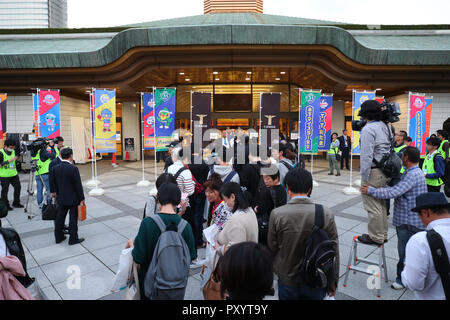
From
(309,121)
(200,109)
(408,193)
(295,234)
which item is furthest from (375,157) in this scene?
(200,109)

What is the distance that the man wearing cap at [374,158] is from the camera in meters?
3.10

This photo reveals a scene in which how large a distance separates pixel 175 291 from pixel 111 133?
8.67 metres

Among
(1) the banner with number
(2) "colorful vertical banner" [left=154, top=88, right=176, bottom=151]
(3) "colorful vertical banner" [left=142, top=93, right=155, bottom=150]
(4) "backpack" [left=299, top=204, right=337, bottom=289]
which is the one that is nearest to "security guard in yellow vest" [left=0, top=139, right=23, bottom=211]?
(3) "colorful vertical banner" [left=142, top=93, right=155, bottom=150]

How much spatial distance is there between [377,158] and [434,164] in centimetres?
326

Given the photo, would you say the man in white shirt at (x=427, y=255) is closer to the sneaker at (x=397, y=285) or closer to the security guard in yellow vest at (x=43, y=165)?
the sneaker at (x=397, y=285)

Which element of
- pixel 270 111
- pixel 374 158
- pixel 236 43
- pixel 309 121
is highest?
pixel 236 43

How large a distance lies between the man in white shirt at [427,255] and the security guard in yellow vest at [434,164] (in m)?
4.07

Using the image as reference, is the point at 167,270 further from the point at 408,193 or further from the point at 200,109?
the point at 200,109

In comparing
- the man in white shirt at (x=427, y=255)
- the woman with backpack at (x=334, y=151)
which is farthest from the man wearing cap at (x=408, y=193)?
the woman with backpack at (x=334, y=151)

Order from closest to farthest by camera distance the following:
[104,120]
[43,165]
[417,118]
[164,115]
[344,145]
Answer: [43,165]
[104,120]
[417,118]
[164,115]
[344,145]

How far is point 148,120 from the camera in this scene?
10047mm

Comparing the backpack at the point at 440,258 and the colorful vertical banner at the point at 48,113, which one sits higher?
the colorful vertical banner at the point at 48,113

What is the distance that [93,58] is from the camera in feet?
42.5

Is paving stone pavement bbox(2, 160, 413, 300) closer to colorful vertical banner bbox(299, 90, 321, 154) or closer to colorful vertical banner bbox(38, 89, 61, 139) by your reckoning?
colorful vertical banner bbox(299, 90, 321, 154)
